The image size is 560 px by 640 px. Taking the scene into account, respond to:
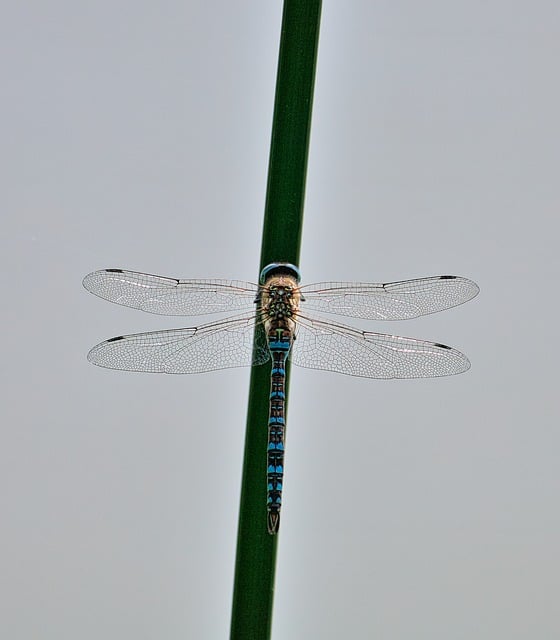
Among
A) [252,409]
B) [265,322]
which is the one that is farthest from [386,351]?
[252,409]

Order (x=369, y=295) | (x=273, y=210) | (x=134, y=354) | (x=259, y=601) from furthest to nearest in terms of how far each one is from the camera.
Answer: (x=369, y=295)
(x=134, y=354)
(x=273, y=210)
(x=259, y=601)

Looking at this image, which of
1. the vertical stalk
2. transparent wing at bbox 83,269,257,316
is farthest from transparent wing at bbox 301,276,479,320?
the vertical stalk

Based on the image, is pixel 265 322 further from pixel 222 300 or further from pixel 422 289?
pixel 422 289

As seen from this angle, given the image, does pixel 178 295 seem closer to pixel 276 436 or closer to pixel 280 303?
pixel 280 303

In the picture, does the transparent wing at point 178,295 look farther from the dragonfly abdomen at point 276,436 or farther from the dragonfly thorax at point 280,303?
the dragonfly abdomen at point 276,436

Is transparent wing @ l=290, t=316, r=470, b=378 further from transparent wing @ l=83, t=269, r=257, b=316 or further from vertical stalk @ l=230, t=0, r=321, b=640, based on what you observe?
vertical stalk @ l=230, t=0, r=321, b=640
